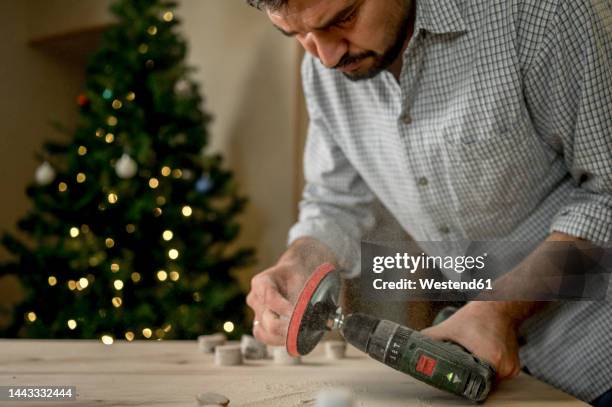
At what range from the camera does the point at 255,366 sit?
0.81 m

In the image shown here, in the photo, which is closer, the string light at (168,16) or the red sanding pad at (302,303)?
the red sanding pad at (302,303)

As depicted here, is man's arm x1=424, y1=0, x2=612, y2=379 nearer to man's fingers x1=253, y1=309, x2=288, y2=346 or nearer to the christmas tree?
man's fingers x1=253, y1=309, x2=288, y2=346

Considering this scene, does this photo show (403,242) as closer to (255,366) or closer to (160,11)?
(255,366)

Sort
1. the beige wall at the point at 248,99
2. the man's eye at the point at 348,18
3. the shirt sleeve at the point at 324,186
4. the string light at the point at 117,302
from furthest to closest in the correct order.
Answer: the beige wall at the point at 248,99
the string light at the point at 117,302
the shirt sleeve at the point at 324,186
the man's eye at the point at 348,18

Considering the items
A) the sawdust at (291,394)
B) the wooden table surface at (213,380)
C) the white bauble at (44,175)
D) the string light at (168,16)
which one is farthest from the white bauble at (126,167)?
the sawdust at (291,394)

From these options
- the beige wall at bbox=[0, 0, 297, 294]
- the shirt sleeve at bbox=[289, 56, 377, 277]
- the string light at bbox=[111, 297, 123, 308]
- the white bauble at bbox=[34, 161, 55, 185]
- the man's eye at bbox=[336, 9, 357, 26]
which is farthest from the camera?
the beige wall at bbox=[0, 0, 297, 294]

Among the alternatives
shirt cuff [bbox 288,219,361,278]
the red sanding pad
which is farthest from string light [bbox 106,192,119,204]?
the red sanding pad

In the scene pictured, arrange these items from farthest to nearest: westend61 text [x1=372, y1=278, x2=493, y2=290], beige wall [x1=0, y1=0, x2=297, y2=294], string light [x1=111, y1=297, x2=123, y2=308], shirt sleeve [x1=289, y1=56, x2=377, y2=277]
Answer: beige wall [x1=0, y1=0, x2=297, y2=294]
string light [x1=111, y1=297, x2=123, y2=308]
shirt sleeve [x1=289, y1=56, x2=377, y2=277]
westend61 text [x1=372, y1=278, x2=493, y2=290]

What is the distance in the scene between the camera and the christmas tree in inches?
77.2

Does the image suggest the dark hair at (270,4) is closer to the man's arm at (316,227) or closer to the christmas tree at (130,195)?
the man's arm at (316,227)

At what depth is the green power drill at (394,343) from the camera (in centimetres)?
63

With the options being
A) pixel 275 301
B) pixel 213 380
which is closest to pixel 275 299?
pixel 275 301

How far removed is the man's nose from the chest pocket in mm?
148

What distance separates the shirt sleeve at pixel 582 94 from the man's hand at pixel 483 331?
0.12 metres
